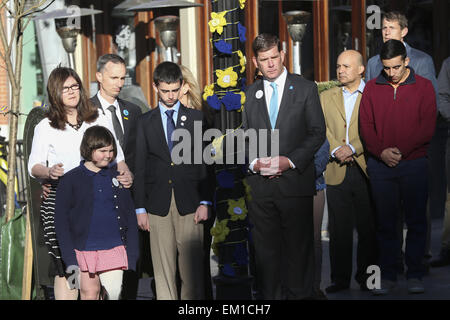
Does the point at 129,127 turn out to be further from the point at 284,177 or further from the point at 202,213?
the point at 284,177

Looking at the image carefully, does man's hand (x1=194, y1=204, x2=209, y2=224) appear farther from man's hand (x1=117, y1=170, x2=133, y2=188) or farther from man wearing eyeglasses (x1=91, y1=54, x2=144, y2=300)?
man wearing eyeglasses (x1=91, y1=54, x2=144, y2=300)

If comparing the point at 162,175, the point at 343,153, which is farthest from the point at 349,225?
the point at 162,175

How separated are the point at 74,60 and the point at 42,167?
12840mm

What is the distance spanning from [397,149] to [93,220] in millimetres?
2696

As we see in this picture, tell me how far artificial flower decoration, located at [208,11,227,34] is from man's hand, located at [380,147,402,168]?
2203 mm

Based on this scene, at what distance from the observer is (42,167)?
676cm

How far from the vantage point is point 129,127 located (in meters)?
7.38

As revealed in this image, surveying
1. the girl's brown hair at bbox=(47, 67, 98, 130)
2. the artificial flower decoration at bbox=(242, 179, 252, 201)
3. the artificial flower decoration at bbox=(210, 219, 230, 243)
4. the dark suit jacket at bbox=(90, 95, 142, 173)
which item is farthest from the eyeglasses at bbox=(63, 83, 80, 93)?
the artificial flower decoration at bbox=(210, 219, 230, 243)

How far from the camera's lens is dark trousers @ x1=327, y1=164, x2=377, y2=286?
8.05 metres

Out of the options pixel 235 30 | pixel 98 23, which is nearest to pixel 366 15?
pixel 98 23

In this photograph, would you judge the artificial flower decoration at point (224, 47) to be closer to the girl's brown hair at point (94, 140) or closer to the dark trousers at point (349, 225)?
the girl's brown hair at point (94, 140)

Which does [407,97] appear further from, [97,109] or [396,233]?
[97,109]
